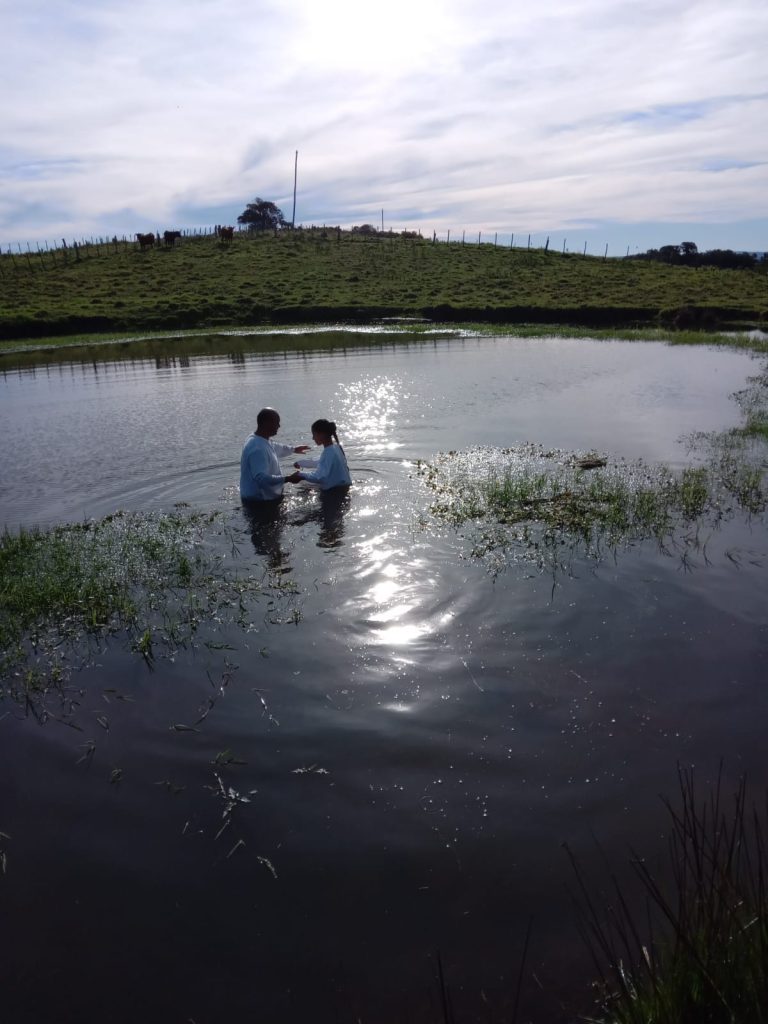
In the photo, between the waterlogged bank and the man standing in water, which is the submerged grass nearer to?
the man standing in water

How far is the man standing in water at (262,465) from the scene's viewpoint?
43.0ft

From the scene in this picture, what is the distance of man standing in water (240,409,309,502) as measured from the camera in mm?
13117

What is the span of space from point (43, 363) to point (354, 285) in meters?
36.0

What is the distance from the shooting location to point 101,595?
9531 mm

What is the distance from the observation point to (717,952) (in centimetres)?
356

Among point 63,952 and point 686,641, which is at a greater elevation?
point 686,641

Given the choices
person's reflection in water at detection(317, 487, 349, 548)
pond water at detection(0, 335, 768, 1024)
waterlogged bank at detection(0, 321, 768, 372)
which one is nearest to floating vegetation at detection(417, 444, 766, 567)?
pond water at detection(0, 335, 768, 1024)

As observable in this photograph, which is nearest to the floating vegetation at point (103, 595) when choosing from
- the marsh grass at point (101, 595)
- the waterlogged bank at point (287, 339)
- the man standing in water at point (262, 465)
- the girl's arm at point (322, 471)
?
the marsh grass at point (101, 595)

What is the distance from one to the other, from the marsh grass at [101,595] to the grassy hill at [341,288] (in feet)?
150

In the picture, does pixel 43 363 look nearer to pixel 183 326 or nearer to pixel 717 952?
pixel 183 326

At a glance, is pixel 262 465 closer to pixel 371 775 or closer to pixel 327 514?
pixel 327 514

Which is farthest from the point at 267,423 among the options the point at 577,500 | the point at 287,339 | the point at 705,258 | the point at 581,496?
the point at 705,258

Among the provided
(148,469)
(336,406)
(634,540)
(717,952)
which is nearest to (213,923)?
(717,952)

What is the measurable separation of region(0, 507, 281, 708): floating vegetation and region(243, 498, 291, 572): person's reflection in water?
1.91 ft
